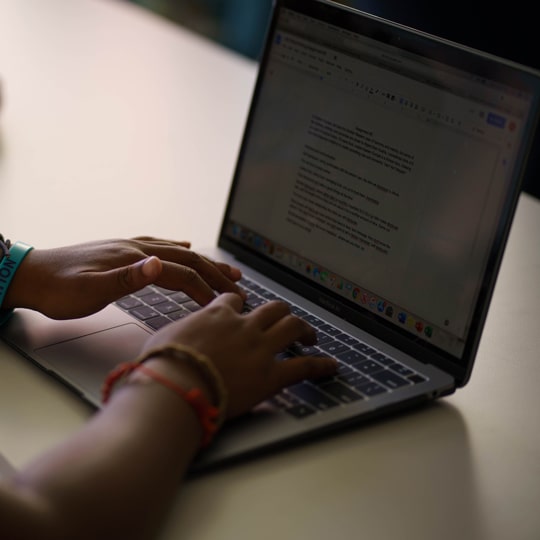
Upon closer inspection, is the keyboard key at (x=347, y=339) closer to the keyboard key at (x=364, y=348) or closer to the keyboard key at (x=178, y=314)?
the keyboard key at (x=364, y=348)

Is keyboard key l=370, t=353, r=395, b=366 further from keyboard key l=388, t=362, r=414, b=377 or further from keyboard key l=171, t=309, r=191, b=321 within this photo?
keyboard key l=171, t=309, r=191, b=321

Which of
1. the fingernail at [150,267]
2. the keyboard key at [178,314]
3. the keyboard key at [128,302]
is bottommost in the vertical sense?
the keyboard key at [128,302]

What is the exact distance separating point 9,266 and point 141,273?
15 cm

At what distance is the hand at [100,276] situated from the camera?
89 cm

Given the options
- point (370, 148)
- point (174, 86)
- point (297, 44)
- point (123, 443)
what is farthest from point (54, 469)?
point (174, 86)

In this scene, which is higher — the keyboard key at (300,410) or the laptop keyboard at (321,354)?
the laptop keyboard at (321,354)

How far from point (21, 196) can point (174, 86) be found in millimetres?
602

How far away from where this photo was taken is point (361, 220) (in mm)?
973

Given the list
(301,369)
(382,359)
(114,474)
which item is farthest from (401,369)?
(114,474)

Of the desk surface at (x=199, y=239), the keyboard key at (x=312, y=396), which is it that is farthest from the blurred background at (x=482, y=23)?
the keyboard key at (x=312, y=396)

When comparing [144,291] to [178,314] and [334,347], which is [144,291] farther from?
[334,347]

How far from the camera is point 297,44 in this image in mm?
1057

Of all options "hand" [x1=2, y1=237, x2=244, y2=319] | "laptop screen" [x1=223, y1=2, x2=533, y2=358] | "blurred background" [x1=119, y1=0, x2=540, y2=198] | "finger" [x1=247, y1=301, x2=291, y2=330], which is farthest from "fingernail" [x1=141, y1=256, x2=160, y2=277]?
"blurred background" [x1=119, y1=0, x2=540, y2=198]

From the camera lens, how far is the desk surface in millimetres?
715
